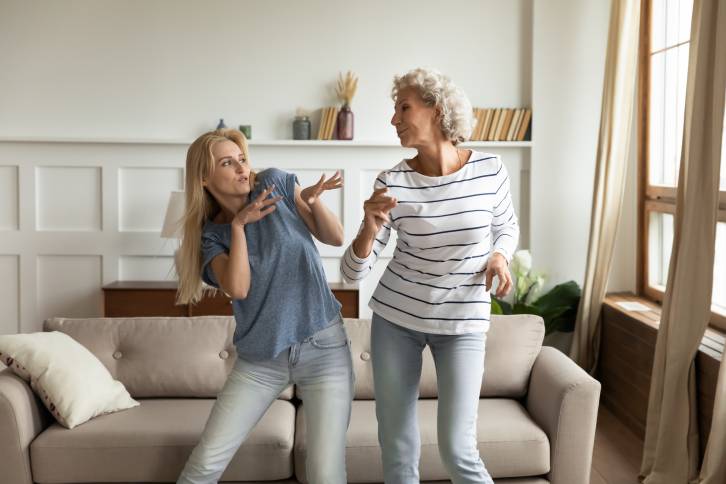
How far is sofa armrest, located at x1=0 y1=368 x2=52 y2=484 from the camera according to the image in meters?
2.75

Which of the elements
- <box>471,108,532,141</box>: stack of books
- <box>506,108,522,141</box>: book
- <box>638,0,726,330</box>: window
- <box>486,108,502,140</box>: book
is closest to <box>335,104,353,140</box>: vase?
<box>471,108,532,141</box>: stack of books

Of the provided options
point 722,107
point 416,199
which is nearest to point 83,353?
point 416,199

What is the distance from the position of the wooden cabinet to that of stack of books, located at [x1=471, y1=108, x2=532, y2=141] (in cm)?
134

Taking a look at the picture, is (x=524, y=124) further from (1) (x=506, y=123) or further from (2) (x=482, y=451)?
(2) (x=482, y=451)

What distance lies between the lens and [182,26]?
209 inches

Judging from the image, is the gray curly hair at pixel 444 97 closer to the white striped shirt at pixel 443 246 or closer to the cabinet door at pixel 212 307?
the white striped shirt at pixel 443 246

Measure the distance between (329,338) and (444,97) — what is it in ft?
2.48

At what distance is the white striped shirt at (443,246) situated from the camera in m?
2.35

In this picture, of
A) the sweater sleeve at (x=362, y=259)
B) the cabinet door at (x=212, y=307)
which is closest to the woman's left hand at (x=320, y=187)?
the sweater sleeve at (x=362, y=259)

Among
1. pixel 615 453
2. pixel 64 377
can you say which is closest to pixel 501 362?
pixel 615 453

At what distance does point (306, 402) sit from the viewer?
2.38 m

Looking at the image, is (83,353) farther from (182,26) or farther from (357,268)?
(182,26)

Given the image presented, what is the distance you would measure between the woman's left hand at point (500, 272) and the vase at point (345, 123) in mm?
3061

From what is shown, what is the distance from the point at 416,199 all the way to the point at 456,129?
235mm
